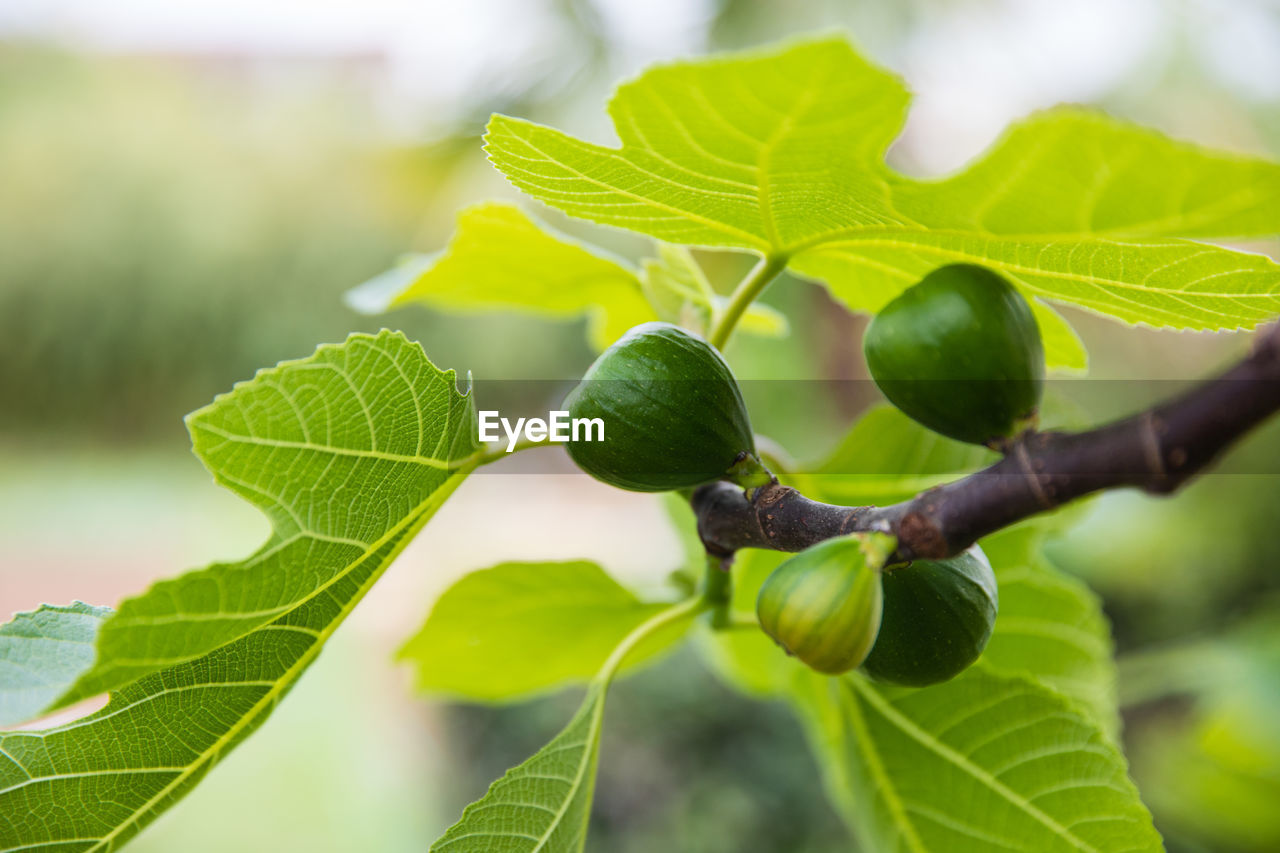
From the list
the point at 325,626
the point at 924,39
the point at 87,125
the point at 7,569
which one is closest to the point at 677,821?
the point at 325,626

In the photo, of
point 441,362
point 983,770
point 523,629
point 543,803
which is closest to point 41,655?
point 543,803

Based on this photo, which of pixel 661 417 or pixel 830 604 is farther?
pixel 661 417

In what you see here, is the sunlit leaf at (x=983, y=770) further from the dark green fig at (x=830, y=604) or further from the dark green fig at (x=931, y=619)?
the dark green fig at (x=830, y=604)

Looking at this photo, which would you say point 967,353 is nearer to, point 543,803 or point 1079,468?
point 1079,468

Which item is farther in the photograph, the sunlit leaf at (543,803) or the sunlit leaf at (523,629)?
the sunlit leaf at (523,629)

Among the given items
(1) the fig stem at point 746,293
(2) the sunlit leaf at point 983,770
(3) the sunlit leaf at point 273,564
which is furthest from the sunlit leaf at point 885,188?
(2) the sunlit leaf at point 983,770

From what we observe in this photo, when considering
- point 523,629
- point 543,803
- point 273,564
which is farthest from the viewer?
point 523,629
